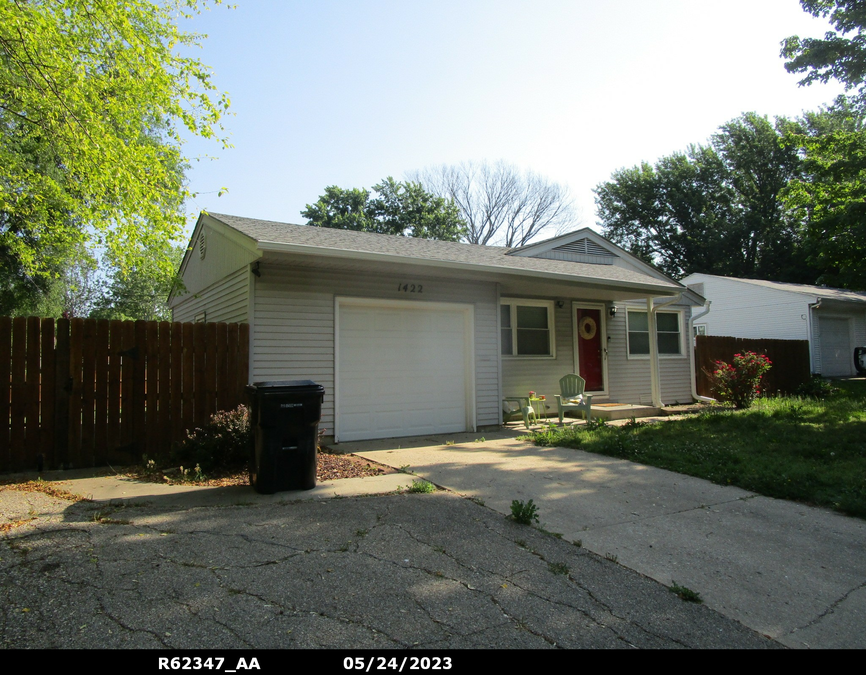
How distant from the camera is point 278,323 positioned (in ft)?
25.2

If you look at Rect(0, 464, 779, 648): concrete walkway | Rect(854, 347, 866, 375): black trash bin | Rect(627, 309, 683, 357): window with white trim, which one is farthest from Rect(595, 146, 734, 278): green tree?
Rect(0, 464, 779, 648): concrete walkway

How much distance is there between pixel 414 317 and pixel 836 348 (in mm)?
21564

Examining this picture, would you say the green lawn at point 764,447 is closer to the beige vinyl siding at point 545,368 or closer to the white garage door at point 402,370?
the white garage door at point 402,370

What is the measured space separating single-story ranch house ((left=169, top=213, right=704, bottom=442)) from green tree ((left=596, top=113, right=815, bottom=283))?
27.2 m

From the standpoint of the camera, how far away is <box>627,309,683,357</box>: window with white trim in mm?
13258

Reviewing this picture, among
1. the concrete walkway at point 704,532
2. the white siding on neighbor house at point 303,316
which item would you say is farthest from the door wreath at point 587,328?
the concrete walkway at point 704,532

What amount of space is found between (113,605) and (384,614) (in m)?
1.40

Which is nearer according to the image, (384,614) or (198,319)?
(384,614)

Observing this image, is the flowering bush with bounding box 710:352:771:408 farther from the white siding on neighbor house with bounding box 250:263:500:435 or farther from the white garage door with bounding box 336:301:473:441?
the white siding on neighbor house with bounding box 250:263:500:435

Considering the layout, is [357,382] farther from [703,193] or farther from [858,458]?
[703,193]

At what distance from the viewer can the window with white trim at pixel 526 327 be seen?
37.2 ft

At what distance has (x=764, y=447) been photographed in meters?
7.20

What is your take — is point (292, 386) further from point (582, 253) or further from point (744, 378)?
point (744, 378)
